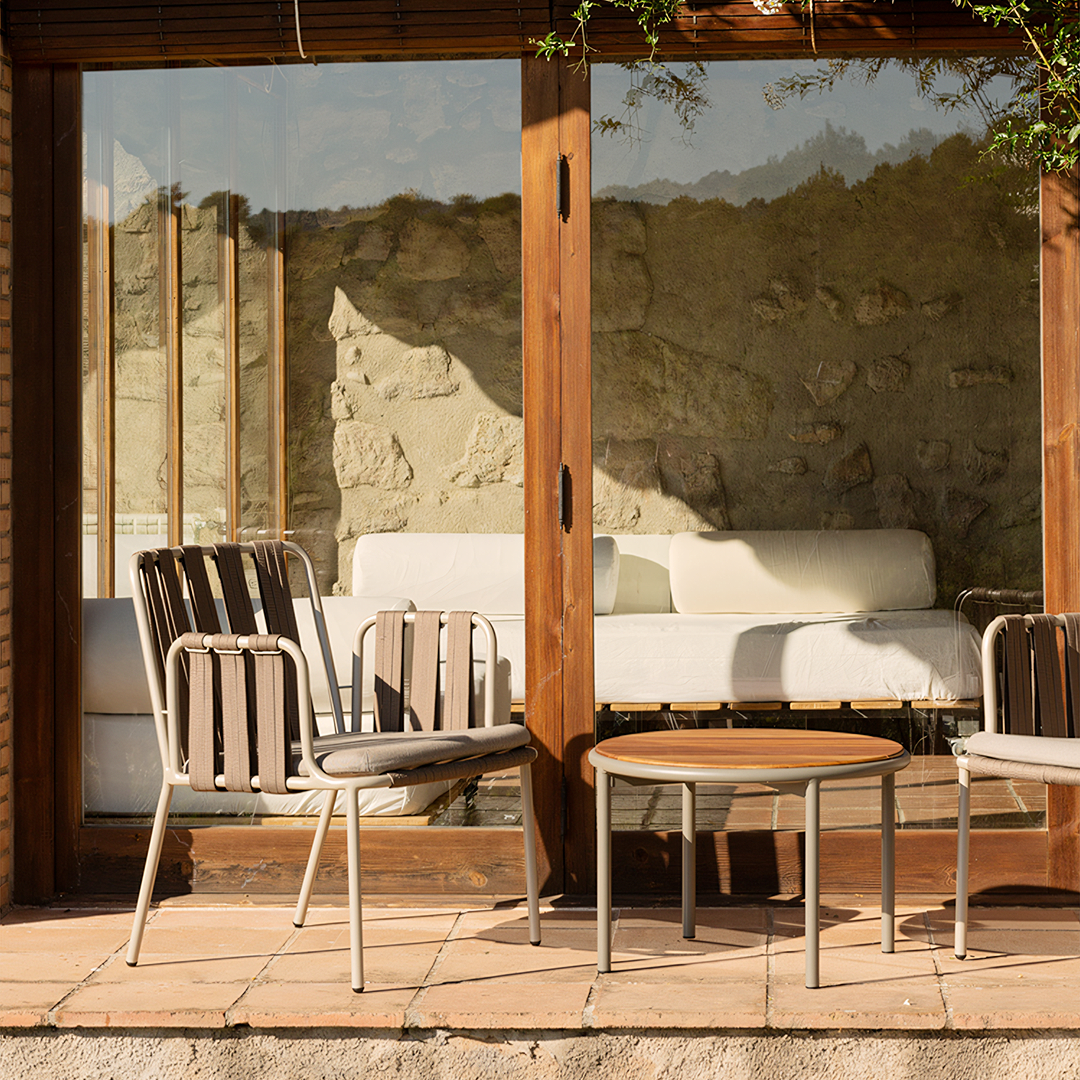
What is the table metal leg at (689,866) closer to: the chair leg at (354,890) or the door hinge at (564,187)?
the chair leg at (354,890)

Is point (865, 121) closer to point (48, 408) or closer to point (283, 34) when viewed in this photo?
point (283, 34)

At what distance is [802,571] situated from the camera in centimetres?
327

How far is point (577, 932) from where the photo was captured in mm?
3006

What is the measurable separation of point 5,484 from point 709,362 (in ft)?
6.13

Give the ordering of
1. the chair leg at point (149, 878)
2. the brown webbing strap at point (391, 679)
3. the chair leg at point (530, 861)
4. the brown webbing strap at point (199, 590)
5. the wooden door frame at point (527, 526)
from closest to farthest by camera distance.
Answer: the chair leg at point (149, 878) < the chair leg at point (530, 861) < the brown webbing strap at point (199, 590) < the brown webbing strap at point (391, 679) < the wooden door frame at point (527, 526)

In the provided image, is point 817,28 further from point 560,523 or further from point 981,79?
point 560,523

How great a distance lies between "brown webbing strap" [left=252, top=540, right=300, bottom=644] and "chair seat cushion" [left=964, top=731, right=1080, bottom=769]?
5.44ft

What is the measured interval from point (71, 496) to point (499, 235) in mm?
1332

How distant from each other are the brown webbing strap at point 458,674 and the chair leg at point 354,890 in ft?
1.59

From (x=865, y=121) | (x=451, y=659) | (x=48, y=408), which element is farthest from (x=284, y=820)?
(x=865, y=121)

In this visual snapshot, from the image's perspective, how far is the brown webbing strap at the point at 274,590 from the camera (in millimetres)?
3115

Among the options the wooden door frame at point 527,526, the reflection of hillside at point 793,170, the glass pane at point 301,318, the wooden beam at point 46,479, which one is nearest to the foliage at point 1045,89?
the wooden door frame at point 527,526

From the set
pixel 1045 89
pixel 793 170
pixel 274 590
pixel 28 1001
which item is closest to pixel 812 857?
pixel 274 590

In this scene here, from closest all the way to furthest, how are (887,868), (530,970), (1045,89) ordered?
(530,970), (887,868), (1045,89)
